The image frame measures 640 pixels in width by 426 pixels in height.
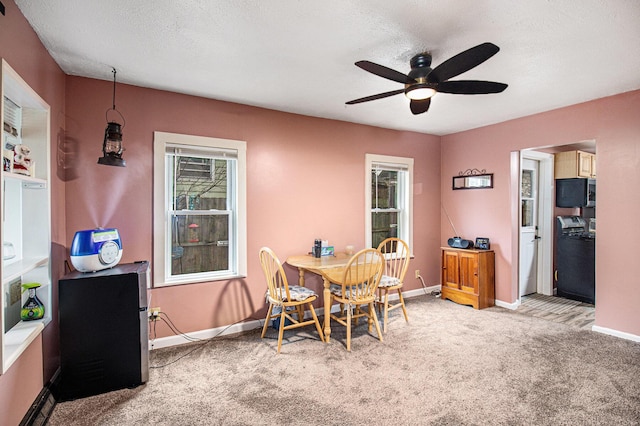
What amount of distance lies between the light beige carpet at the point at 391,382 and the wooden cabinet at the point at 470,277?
77 cm

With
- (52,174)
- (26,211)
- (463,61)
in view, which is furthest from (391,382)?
(52,174)

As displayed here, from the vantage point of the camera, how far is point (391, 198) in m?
4.68

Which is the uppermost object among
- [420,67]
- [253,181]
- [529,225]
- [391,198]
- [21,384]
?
[420,67]

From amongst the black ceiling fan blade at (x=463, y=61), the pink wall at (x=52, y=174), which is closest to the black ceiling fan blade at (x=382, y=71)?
the black ceiling fan blade at (x=463, y=61)

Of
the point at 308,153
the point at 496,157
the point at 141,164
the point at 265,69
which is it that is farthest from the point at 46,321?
the point at 496,157

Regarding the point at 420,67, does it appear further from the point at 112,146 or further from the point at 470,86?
the point at 112,146

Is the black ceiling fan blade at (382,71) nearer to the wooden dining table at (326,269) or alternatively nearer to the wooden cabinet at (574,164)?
the wooden dining table at (326,269)

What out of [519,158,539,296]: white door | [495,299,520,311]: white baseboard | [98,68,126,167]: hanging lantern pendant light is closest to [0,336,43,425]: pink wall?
[98,68,126,167]: hanging lantern pendant light

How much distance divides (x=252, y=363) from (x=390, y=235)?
8.79ft

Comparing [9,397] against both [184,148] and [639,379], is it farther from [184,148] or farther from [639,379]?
[639,379]

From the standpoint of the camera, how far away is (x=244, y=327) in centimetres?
340

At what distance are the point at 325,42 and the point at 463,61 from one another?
88 centimetres

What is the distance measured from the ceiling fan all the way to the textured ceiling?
20cm

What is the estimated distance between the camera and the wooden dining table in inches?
119
